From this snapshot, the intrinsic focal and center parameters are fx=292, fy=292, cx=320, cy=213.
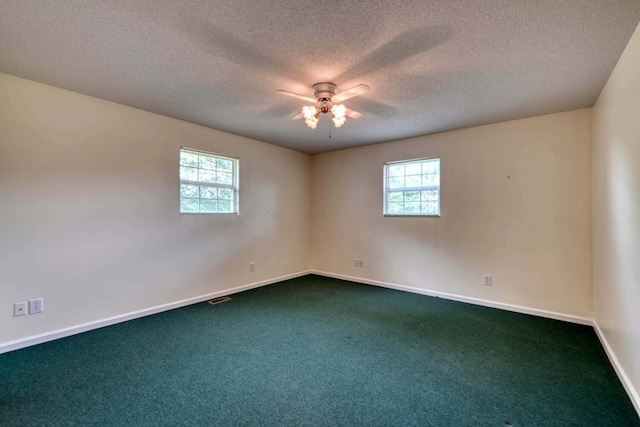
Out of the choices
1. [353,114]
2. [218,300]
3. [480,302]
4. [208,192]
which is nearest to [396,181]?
[353,114]

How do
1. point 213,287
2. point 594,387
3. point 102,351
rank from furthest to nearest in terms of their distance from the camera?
point 213,287, point 102,351, point 594,387

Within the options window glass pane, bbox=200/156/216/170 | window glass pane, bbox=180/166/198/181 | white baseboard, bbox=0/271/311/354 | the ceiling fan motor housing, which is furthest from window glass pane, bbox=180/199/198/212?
the ceiling fan motor housing

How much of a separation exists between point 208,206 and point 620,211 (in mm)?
4246

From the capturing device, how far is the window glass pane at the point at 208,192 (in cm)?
400

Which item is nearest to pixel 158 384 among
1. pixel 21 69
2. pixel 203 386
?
pixel 203 386

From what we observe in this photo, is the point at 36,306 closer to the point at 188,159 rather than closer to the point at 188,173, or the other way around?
the point at 188,173

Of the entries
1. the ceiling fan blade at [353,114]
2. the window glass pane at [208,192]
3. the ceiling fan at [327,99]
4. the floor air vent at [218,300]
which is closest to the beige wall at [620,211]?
the ceiling fan at [327,99]

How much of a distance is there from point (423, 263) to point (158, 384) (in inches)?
138

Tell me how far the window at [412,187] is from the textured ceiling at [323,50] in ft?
4.09

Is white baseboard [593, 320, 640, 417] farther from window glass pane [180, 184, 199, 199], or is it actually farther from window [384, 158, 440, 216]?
window glass pane [180, 184, 199, 199]

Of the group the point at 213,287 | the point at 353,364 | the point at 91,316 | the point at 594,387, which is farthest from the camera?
the point at 213,287

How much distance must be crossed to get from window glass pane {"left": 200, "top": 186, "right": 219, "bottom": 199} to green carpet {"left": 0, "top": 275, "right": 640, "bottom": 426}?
5.14 ft

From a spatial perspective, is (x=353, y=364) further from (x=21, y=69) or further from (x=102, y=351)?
(x=21, y=69)

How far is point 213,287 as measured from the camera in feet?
13.4
